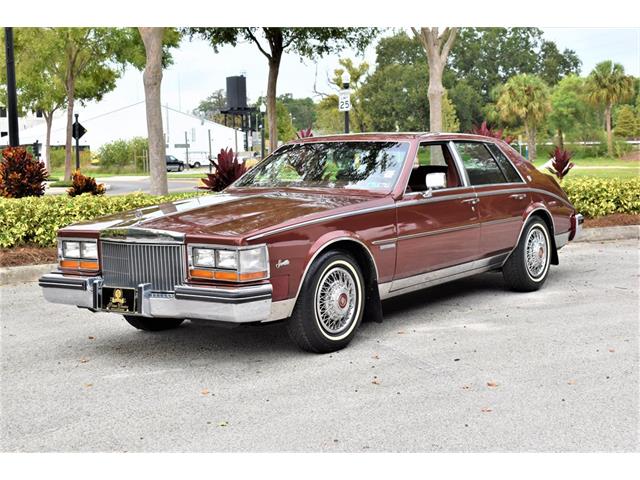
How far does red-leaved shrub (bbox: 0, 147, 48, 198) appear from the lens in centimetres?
1166

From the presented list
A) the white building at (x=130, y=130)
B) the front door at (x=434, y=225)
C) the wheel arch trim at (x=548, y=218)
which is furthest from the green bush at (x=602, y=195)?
the white building at (x=130, y=130)

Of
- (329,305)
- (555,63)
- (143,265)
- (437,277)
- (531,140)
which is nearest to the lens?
(143,265)

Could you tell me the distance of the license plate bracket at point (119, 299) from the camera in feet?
18.7

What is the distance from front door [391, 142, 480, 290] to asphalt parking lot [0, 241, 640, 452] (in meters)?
0.47

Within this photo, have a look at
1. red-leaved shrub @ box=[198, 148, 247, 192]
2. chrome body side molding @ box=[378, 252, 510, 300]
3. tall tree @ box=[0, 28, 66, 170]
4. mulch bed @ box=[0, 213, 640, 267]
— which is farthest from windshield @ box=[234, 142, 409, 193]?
tall tree @ box=[0, 28, 66, 170]

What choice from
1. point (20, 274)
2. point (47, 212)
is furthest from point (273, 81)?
point (20, 274)

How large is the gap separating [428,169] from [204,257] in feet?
8.42

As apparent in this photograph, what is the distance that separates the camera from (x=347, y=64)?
5091 centimetres

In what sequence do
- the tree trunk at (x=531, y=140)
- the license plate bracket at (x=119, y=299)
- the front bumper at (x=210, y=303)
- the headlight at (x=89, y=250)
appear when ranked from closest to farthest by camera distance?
the front bumper at (x=210, y=303) < the license plate bracket at (x=119, y=299) < the headlight at (x=89, y=250) < the tree trunk at (x=531, y=140)

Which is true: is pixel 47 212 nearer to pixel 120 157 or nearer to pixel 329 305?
pixel 329 305

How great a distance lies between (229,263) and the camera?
17.7 feet

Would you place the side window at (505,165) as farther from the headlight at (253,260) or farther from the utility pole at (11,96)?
the utility pole at (11,96)

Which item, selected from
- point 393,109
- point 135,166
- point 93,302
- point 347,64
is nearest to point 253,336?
point 93,302

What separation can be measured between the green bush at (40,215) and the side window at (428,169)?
354 cm
